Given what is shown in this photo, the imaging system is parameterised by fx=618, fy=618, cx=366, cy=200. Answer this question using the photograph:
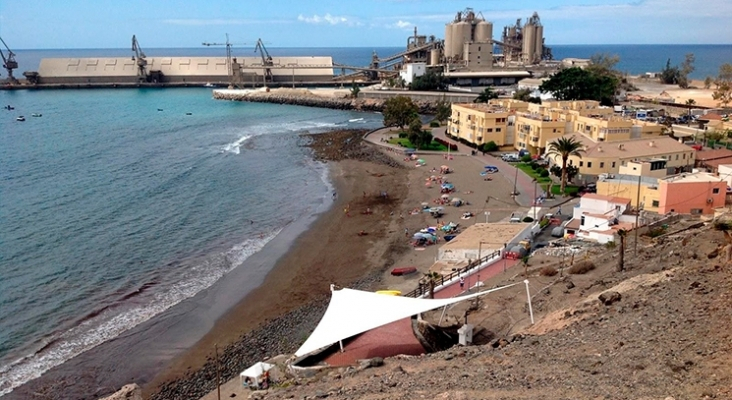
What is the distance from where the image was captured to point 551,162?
42.4 m

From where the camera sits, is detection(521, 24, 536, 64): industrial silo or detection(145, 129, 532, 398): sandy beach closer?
detection(145, 129, 532, 398): sandy beach

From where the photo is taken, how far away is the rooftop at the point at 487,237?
26.0m

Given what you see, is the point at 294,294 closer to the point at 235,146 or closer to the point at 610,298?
the point at 610,298

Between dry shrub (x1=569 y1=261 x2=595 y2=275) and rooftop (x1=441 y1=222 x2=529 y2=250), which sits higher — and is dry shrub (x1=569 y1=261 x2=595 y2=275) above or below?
above

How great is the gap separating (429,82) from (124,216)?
64565mm

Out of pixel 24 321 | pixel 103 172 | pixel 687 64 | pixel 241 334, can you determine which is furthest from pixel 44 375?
pixel 687 64

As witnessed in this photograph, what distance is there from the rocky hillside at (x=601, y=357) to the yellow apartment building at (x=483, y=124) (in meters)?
35.6

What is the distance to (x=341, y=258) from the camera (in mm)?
29562

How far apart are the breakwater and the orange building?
188 feet

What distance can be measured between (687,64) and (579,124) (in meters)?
60.4

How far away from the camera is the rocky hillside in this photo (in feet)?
35.3

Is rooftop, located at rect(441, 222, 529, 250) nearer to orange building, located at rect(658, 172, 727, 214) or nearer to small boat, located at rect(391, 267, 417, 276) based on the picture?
small boat, located at rect(391, 267, 417, 276)

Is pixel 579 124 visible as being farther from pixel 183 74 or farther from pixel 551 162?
pixel 183 74

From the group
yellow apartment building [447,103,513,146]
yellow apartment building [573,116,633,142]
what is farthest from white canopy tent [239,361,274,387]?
yellow apartment building [447,103,513,146]
